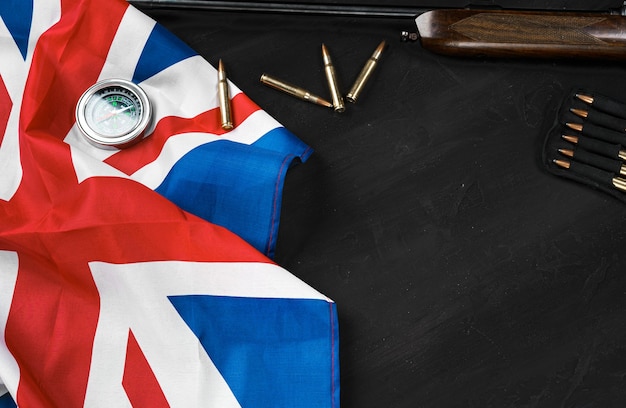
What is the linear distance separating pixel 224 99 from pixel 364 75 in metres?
0.23

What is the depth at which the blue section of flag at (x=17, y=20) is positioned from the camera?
1.05 m

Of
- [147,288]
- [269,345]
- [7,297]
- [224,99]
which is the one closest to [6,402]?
[7,297]

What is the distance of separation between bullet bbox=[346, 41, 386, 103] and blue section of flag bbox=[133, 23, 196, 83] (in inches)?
10.4

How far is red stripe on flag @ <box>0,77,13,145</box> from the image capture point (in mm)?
1032

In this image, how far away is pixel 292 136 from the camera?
1.06 metres

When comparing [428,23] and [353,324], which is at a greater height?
[428,23]

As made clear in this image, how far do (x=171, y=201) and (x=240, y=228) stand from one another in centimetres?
11

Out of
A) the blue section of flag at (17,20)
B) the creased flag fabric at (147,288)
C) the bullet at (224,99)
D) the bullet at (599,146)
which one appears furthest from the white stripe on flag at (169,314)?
the bullet at (599,146)

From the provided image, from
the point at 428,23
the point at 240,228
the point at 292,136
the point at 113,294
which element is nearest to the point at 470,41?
the point at 428,23

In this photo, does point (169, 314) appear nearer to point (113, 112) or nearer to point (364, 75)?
point (113, 112)

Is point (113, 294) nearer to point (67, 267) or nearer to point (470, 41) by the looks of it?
point (67, 267)

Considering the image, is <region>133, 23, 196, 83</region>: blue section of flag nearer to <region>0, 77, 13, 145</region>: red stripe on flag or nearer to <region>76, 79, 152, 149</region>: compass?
<region>76, 79, 152, 149</region>: compass

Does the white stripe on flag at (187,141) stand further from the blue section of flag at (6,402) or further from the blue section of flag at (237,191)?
the blue section of flag at (6,402)

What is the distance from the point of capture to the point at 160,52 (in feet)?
3.51
